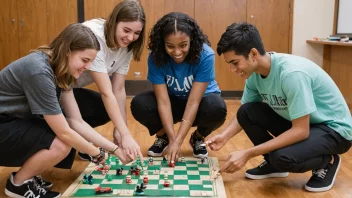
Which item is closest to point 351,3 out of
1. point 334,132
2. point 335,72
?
point 335,72

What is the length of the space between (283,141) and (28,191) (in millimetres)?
1150

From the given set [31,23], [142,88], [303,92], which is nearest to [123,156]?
[303,92]

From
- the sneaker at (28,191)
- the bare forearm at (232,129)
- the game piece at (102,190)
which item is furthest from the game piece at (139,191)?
the bare forearm at (232,129)

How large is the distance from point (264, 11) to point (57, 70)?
3.50 meters

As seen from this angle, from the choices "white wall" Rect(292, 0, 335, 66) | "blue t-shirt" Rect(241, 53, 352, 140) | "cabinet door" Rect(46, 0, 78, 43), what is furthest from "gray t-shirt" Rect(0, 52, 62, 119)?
"white wall" Rect(292, 0, 335, 66)

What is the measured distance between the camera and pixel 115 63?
7.18ft

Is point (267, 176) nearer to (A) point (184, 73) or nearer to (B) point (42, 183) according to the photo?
(A) point (184, 73)

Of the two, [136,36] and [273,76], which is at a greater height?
[136,36]

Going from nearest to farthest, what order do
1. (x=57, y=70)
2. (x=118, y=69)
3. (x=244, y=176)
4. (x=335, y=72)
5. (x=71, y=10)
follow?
(x=57, y=70), (x=244, y=176), (x=118, y=69), (x=335, y=72), (x=71, y=10)

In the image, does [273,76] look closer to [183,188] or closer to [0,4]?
[183,188]

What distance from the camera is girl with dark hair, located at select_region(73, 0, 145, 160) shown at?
1.98m

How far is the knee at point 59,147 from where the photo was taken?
1.67 meters

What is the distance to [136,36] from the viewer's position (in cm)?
206

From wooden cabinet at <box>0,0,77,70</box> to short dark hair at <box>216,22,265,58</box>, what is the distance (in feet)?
11.0
